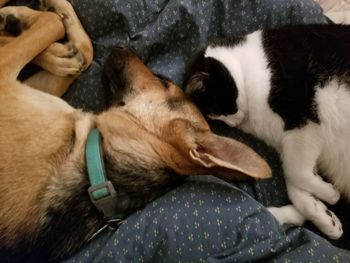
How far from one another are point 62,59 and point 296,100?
4.17 ft

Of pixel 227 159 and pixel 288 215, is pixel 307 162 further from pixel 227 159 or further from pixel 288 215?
pixel 227 159

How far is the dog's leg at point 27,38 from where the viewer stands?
7.25 ft

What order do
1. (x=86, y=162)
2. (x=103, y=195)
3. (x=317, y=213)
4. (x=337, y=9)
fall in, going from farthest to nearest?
(x=337, y=9)
(x=317, y=213)
(x=86, y=162)
(x=103, y=195)

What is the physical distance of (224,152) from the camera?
1.86 metres

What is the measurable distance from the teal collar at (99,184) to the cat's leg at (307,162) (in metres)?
0.89

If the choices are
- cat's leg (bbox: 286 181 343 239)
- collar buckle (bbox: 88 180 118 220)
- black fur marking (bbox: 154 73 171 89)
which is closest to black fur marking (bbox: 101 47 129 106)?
black fur marking (bbox: 154 73 171 89)

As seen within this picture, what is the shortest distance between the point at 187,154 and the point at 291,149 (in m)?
0.66

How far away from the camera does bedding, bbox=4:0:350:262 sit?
1.87 metres

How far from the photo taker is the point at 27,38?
231cm

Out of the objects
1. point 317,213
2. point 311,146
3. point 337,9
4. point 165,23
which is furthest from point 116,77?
point 337,9

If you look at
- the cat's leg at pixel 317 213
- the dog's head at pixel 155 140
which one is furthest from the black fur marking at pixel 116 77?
the cat's leg at pixel 317 213

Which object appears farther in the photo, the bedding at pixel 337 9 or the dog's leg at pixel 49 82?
the bedding at pixel 337 9

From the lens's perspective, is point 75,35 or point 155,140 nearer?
point 155,140

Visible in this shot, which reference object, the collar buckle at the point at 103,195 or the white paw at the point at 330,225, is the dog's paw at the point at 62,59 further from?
the white paw at the point at 330,225
